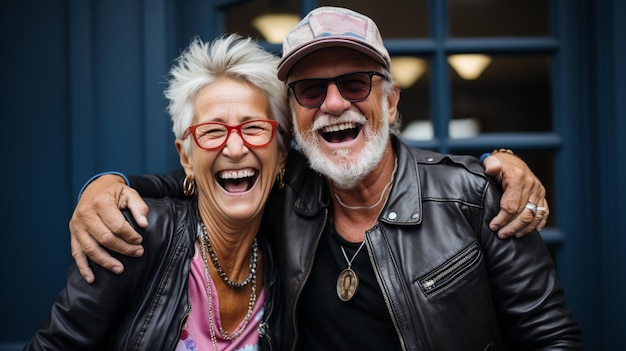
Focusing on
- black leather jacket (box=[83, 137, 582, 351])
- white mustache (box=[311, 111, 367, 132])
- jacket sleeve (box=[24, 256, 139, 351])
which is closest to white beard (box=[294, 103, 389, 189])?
white mustache (box=[311, 111, 367, 132])

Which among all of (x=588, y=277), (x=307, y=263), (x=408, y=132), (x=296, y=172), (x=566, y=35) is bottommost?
(x=588, y=277)

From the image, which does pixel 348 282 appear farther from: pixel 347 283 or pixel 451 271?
pixel 451 271

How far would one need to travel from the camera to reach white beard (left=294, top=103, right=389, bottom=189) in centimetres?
184

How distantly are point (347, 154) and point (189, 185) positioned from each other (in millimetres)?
599

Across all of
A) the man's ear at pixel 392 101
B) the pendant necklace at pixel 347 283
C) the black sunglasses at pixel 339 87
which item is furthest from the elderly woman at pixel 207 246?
the man's ear at pixel 392 101

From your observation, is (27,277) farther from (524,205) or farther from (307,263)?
(524,205)

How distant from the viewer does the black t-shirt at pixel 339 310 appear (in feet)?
5.77

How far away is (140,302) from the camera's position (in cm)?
173

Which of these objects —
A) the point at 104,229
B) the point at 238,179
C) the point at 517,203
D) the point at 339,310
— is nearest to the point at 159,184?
the point at 238,179

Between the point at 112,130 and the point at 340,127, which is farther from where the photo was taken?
the point at 112,130

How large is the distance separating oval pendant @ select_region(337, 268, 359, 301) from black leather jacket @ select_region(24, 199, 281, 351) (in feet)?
0.91

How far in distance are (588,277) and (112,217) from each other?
2032mm

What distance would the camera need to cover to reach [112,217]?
1602 millimetres

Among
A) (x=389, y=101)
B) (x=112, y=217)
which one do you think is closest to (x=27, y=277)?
(x=112, y=217)
